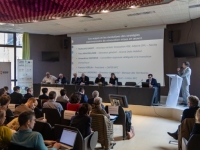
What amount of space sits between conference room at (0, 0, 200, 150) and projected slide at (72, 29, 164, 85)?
0.04 metres

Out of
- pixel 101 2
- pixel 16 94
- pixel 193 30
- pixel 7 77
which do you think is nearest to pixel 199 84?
pixel 193 30

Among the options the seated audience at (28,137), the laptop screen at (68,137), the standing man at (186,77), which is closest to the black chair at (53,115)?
the laptop screen at (68,137)

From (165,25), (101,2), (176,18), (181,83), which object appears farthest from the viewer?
(165,25)

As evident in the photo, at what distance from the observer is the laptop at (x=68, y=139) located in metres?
2.54

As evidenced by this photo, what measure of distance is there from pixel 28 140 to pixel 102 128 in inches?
77.0

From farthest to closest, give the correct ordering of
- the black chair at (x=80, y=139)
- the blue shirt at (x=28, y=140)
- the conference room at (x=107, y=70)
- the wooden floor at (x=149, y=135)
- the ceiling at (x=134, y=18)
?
the ceiling at (x=134, y=18)
the wooden floor at (x=149, y=135)
the conference room at (x=107, y=70)
the black chair at (x=80, y=139)
the blue shirt at (x=28, y=140)

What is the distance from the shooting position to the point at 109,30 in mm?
10141

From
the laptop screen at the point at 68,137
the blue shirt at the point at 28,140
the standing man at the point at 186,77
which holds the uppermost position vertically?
the standing man at the point at 186,77

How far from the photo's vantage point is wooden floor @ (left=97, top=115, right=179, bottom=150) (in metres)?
4.31

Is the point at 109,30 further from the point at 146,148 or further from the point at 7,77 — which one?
the point at 146,148

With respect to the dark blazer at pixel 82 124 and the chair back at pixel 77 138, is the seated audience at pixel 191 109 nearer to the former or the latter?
the dark blazer at pixel 82 124

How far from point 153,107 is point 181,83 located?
1.26 metres

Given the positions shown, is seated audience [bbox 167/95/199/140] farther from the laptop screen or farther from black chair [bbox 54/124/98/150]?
the laptop screen

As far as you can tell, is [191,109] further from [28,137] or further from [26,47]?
[26,47]
